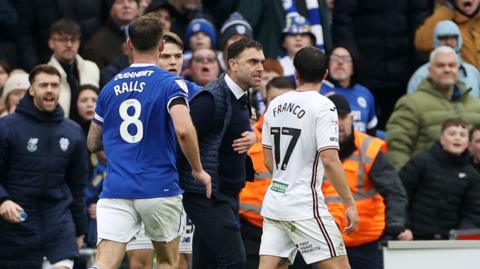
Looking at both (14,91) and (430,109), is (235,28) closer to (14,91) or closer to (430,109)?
(430,109)

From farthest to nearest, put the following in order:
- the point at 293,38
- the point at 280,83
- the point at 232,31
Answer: the point at 232,31
the point at 293,38
the point at 280,83

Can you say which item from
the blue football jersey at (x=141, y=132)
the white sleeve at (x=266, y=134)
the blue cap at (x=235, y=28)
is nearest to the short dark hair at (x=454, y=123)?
the blue cap at (x=235, y=28)

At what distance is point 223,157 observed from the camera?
36.7 feet

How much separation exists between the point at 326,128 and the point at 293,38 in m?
5.79

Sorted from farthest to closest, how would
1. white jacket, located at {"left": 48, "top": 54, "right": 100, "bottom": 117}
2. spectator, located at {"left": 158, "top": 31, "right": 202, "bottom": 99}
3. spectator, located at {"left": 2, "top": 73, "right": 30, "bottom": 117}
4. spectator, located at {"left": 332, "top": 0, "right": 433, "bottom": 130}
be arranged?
1. spectator, located at {"left": 332, "top": 0, "right": 433, "bottom": 130}
2. white jacket, located at {"left": 48, "top": 54, "right": 100, "bottom": 117}
3. spectator, located at {"left": 2, "top": 73, "right": 30, "bottom": 117}
4. spectator, located at {"left": 158, "top": 31, "right": 202, "bottom": 99}

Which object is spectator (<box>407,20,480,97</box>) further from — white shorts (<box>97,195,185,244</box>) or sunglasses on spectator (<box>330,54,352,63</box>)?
white shorts (<box>97,195,185,244</box>)

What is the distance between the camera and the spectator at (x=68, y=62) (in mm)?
15344

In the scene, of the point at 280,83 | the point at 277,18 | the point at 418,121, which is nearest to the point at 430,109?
the point at 418,121

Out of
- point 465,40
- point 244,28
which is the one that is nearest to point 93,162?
point 244,28

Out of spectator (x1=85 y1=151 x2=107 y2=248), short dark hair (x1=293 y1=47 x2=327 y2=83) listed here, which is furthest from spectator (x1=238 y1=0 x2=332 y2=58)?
short dark hair (x1=293 y1=47 x2=327 y2=83)

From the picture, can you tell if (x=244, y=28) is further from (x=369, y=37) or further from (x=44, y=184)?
(x=44, y=184)

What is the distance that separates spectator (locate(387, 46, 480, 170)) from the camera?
15.3 m

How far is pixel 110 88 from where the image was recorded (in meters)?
10.4

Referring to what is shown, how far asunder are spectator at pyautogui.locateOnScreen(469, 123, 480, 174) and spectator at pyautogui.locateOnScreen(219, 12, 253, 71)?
2.88 meters
